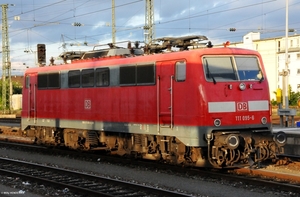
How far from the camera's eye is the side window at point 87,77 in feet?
63.1

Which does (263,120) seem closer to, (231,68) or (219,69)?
(231,68)

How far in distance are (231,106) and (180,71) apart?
1915mm

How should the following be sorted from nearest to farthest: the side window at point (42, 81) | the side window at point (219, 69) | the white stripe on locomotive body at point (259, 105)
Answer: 1. the side window at point (219, 69)
2. the white stripe on locomotive body at point (259, 105)
3. the side window at point (42, 81)

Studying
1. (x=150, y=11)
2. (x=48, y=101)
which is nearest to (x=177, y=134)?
(x=48, y=101)

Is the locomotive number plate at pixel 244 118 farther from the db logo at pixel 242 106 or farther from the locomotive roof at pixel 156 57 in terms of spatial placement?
the locomotive roof at pixel 156 57

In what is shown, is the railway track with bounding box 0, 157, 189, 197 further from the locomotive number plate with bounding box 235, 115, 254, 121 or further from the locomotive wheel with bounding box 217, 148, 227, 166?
the locomotive number plate with bounding box 235, 115, 254, 121

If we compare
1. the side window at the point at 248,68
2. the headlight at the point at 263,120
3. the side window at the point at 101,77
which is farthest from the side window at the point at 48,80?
the headlight at the point at 263,120

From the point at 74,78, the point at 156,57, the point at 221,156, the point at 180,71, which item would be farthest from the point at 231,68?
the point at 74,78

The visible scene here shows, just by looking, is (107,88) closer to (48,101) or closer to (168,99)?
(168,99)

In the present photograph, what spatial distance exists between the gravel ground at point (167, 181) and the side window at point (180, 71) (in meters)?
3.00

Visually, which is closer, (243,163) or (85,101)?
(243,163)

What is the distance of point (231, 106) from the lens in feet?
48.0

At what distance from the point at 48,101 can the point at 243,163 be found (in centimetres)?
1081

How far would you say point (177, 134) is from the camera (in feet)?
49.1
